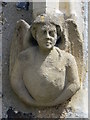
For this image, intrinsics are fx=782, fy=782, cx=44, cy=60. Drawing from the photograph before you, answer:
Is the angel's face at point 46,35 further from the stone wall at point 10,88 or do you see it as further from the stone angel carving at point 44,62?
the stone wall at point 10,88

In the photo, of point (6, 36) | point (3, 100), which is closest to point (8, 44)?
point (6, 36)

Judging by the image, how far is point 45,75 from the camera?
221 cm

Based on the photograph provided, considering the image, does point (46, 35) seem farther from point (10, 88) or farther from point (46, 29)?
point (10, 88)

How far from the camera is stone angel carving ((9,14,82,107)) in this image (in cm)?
221

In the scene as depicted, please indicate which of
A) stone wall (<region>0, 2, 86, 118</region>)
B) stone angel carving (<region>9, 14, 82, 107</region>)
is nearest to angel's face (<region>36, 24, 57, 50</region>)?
stone angel carving (<region>9, 14, 82, 107</region>)

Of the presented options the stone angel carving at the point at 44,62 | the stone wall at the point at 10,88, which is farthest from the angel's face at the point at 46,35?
the stone wall at the point at 10,88

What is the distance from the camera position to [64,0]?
231cm

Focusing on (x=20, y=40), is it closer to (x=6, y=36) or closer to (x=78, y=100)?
(x=6, y=36)

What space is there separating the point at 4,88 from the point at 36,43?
16 cm

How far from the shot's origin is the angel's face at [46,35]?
87.0 inches

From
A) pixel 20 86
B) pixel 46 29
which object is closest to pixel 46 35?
pixel 46 29

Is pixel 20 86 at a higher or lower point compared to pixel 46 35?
lower

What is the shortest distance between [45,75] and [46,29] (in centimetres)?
13

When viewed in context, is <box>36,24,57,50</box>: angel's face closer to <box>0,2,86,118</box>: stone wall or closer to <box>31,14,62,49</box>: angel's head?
<box>31,14,62,49</box>: angel's head
